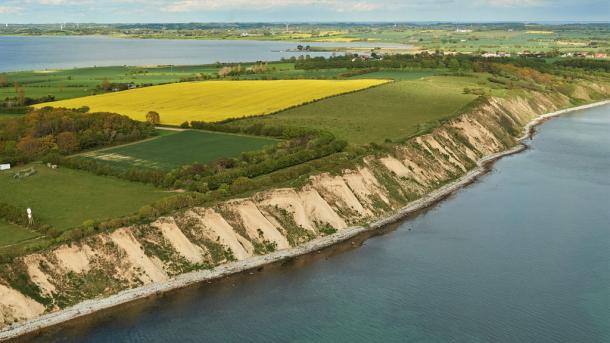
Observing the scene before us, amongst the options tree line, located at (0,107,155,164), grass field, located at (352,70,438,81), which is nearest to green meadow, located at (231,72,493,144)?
grass field, located at (352,70,438,81)

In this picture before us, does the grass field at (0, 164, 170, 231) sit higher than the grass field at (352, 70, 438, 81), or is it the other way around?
the grass field at (352, 70, 438, 81)

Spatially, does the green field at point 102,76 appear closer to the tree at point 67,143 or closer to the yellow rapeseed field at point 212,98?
the yellow rapeseed field at point 212,98

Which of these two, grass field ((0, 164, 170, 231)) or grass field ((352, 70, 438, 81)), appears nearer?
grass field ((0, 164, 170, 231))

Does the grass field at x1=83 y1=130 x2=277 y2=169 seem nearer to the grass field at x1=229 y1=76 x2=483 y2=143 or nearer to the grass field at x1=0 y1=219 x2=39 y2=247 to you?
the grass field at x1=229 y1=76 x2=483 y2=143

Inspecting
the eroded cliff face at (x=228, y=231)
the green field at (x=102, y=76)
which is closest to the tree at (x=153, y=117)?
the green field at (x=102, y=76)

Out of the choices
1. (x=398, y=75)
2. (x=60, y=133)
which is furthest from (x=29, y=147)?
(x=398, y=75)

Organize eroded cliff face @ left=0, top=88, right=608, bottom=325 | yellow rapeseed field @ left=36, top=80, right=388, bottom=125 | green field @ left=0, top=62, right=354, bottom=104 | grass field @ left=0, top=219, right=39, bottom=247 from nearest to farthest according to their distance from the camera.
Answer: eroded cliff face @ left=0, top=88, right=608, bottom=325 → grass field @ left=0, top=219, right=39, bottom=247 → yellow rapeseed field @ left=36, top=80, right=388, bottom=125 → green field @ left=0, top=62, right=354, bottom=104

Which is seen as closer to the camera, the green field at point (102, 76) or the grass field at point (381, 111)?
the grass field at point (381, 111)
